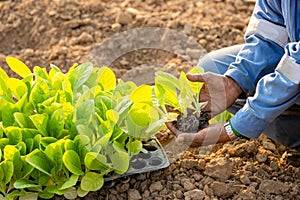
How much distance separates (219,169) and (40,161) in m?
0.58

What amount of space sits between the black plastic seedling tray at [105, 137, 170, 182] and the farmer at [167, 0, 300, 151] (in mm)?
82

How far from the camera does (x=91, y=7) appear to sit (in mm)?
3238

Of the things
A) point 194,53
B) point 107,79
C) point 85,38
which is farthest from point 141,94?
point 85,38

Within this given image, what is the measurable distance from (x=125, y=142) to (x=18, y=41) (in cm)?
120

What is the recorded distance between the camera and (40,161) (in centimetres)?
196

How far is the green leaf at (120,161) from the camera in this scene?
1.98 m

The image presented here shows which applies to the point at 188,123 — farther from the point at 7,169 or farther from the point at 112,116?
the point at 7,169

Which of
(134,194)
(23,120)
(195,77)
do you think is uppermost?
(195,77)

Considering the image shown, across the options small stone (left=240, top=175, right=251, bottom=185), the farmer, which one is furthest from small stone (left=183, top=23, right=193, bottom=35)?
small stone (left=240, top=175, right=251, bottom=185)

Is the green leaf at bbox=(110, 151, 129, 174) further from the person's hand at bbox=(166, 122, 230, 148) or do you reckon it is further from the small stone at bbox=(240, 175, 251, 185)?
the small stone at bbox=(240, 175, 251, 185)

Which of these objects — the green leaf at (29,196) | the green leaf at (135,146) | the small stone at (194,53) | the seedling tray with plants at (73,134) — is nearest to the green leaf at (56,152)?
the seedling tray with plants at (73,134)

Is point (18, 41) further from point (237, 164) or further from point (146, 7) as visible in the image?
point (237, 164)

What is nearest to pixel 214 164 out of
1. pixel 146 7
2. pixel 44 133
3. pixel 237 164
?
pixel 237 164

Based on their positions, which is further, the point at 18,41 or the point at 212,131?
the point at 18,41
